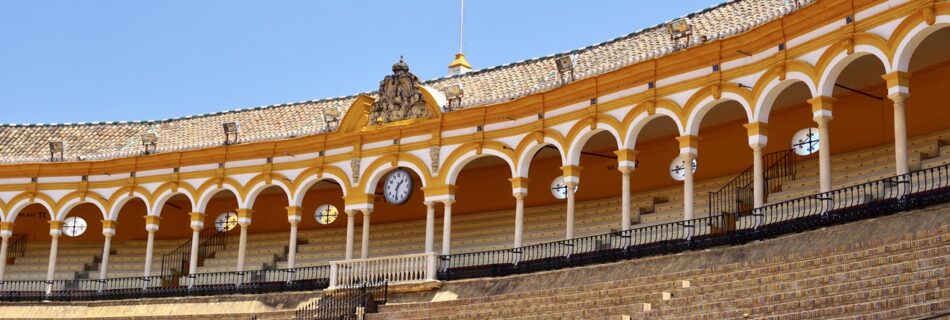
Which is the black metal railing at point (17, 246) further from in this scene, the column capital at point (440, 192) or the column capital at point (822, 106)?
the column capital at point (822, 106)

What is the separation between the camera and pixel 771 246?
2341 cm

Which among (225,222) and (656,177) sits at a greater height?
(656,177)

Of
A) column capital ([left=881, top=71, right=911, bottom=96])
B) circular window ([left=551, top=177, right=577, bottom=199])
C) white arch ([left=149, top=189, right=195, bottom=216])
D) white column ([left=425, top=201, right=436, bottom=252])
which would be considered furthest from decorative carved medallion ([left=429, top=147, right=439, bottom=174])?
column capital ([left=881, top=71, right=911, bottom=96])

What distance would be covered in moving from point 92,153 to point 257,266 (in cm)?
600

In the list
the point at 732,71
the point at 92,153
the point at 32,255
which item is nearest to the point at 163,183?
the point at 92,153

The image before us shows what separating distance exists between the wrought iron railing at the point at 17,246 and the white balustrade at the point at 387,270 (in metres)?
13.3

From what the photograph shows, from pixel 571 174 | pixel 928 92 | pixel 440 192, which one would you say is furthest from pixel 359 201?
pixel 928 92

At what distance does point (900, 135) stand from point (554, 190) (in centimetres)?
1270

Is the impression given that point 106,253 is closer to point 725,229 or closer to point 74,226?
point 74,226

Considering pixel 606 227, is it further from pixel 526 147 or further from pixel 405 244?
pixel 405 244

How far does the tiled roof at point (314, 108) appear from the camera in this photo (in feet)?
93.6

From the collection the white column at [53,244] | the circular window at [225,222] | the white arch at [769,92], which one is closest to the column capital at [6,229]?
the white column at [53,244]

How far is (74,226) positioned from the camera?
40.8m

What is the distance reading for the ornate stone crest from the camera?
108 feet
